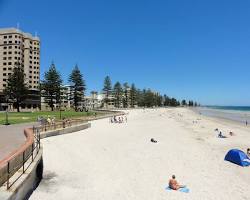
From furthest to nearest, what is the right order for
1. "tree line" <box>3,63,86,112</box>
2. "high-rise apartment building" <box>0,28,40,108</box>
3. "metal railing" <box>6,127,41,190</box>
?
"high-rise apartment building" <box>0,28,40,108</box>, "tree line" <box>3,63,86,112</box>, "metal railing" <box>6,127,41,190</box>

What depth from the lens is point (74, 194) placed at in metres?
10.3

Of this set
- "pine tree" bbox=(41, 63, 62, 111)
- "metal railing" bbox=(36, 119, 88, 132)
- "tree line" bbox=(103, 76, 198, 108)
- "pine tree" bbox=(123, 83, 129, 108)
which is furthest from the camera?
"pine tree" bbox=(123, 83, 129, 108)

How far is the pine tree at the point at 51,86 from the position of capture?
75.2 metres

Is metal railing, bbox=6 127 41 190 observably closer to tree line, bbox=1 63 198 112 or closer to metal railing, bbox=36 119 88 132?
metal railing, bbox=36 119 88 132

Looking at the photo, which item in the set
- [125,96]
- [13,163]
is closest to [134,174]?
[13,163]

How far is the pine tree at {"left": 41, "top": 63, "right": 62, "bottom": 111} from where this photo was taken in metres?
75.2

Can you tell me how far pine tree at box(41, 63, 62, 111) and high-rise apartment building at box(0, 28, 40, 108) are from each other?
10.4 m

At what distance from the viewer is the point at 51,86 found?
75312 millimetres

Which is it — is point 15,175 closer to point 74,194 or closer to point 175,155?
point 74,194

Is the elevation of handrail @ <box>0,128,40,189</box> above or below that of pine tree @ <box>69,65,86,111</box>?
below

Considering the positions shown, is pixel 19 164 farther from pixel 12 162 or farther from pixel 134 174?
pixel 134 174

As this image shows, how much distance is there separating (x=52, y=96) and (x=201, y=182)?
68.2 meters

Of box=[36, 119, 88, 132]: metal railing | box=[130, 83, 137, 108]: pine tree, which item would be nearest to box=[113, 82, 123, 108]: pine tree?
box=[130, 83, 137, 108]: pine tree

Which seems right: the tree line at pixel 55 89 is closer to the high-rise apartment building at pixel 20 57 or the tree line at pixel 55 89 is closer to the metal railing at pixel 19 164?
the high-rise apartment building at pixel 20 57
